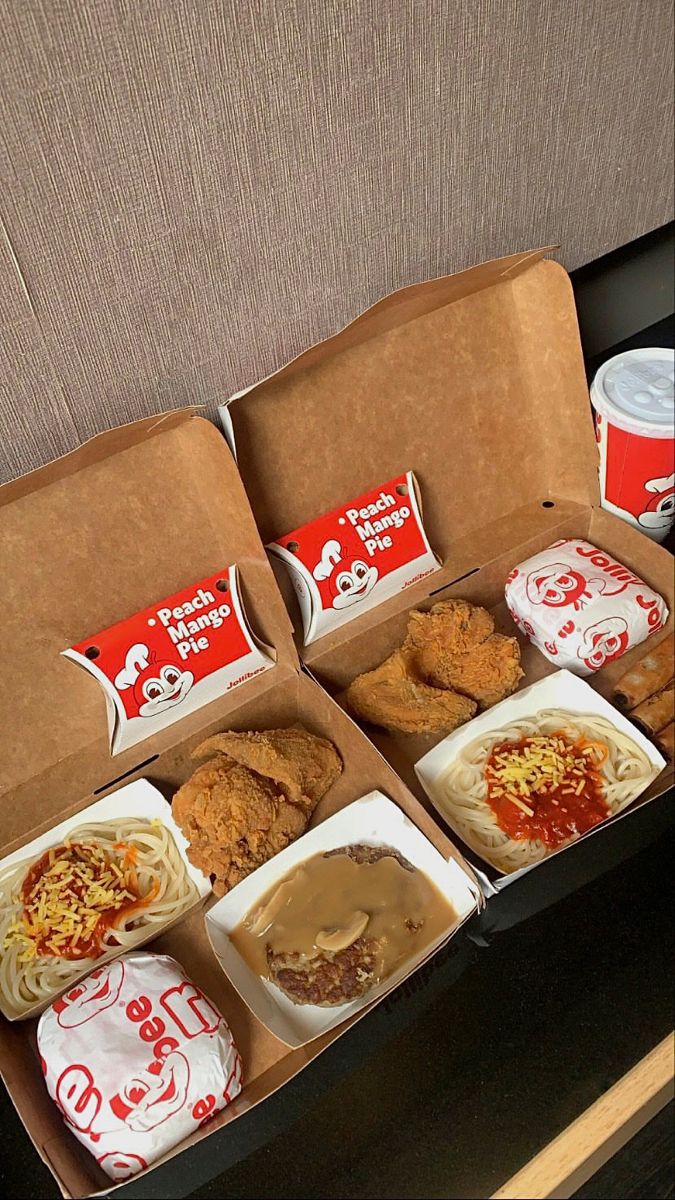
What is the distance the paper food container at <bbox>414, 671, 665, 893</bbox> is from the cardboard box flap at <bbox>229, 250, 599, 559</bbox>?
0.88ft

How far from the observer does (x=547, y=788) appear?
1.14 m

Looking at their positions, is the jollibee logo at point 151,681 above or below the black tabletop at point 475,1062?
above

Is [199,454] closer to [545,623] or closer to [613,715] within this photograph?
[545,623]

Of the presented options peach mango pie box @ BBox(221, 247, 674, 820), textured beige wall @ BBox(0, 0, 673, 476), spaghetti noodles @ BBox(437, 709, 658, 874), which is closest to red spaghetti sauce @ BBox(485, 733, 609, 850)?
spaghetti noodles @ BBox(437, 709, 658, 874)

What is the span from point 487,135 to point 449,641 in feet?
2.26

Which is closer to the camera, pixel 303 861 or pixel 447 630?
pixel 303 861

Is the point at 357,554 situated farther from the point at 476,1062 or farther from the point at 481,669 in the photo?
the point at 476,1062

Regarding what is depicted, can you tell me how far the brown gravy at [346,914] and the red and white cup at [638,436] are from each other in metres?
0.67

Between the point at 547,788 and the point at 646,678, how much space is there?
10.2 inches

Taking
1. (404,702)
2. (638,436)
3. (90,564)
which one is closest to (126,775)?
(90,564)

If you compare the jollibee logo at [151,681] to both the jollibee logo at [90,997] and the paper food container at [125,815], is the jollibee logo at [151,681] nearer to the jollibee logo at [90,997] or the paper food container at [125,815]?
the paper food container at [125,815]

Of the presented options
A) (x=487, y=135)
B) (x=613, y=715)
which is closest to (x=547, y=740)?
(x=613, y=715)

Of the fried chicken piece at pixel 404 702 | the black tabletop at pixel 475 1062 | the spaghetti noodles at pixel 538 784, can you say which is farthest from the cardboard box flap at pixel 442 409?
the black tabletop at pixel 475 1062

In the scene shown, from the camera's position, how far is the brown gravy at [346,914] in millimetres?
1005
